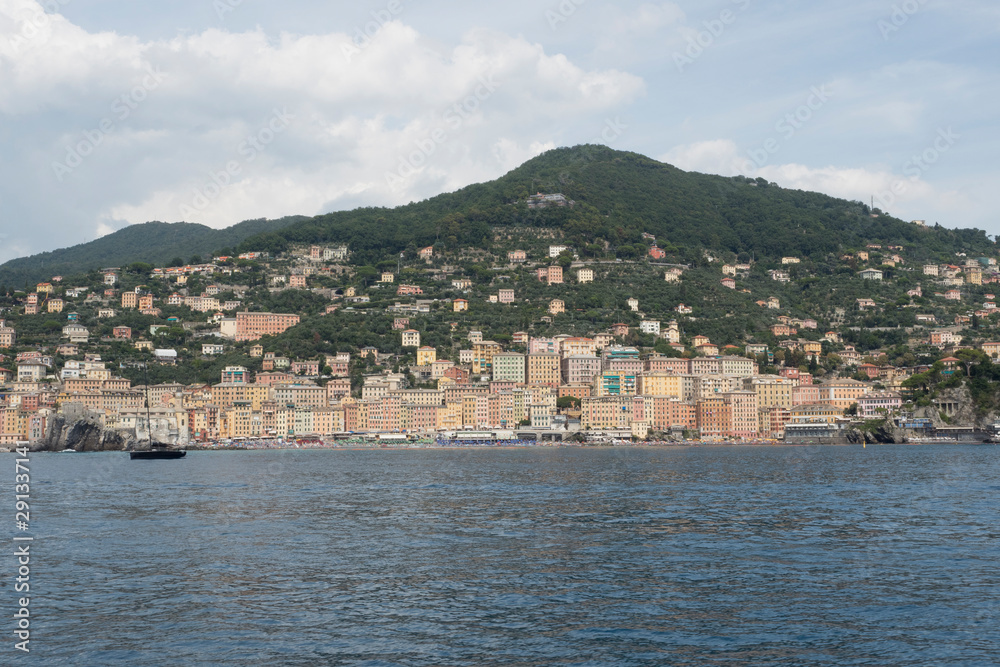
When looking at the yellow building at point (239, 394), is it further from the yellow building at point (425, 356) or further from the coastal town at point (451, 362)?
the yellow building at point (425, 356)

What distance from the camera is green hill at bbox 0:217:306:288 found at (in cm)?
16308

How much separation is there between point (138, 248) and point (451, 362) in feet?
346

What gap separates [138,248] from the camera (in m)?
186

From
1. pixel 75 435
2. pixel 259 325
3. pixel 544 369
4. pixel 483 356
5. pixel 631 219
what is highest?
pixel 631 219

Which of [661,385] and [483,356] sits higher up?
[483,356]

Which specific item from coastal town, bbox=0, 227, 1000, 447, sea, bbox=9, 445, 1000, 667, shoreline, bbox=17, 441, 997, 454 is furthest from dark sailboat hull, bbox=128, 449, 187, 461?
sea, bbox=9, 445, 1000, 667

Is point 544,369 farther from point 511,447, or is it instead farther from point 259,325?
point 259,325

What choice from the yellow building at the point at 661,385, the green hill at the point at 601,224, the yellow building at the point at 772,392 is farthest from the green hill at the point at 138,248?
the yellow building at the point at 772,392

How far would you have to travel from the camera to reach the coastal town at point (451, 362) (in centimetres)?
9300

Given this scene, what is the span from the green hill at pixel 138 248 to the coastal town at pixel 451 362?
83.9 feet

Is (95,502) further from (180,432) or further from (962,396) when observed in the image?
(962,396)

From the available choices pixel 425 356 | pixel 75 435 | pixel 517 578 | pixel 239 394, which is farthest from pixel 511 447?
pixel 517 578

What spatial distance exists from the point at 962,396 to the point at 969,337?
3221 cm

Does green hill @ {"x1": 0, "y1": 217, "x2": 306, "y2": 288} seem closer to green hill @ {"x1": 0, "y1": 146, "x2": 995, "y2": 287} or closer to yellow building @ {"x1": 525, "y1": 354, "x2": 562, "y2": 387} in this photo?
green hill @ {"x1": 0, "y1": 146, "x2": 995, "y2": 287}
